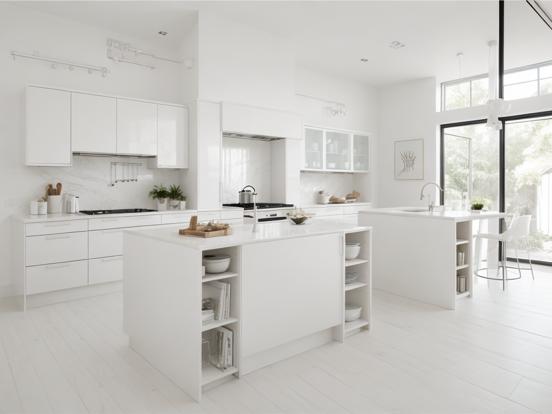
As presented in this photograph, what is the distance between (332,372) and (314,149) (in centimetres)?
459

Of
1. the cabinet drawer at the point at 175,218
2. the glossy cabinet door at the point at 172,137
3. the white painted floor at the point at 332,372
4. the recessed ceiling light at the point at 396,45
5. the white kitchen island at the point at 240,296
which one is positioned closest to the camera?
the white painted floor at the point at 332,372

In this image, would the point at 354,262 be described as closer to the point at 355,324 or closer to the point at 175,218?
the point at 355,324

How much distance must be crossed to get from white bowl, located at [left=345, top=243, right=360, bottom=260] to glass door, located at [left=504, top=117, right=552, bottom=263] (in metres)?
3.82

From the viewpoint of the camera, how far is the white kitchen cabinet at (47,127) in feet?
13.8

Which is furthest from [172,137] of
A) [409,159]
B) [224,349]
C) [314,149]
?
[409,159]

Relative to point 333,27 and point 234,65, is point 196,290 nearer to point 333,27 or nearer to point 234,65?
point 234,65

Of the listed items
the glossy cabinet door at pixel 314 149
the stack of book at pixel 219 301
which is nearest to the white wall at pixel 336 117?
the glossy cabinet door at pixel 314 149

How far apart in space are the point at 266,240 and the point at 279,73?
12.8 ft

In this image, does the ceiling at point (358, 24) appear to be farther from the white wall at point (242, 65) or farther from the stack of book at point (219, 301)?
the stack of book at point (219, 301)

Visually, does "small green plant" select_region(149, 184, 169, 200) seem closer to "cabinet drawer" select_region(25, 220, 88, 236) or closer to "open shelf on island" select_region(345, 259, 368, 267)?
"cabinet drawer" select_region(25, 220, 88, 236)

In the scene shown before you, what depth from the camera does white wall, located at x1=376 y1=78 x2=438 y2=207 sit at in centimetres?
731

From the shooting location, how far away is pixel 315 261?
295 cm

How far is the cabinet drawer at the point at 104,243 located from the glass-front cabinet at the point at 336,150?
10.6 ft

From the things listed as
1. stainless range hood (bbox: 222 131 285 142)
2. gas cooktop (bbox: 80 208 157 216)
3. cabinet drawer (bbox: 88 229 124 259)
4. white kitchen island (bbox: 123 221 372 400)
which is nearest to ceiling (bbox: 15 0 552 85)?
stainless range hood (bbox: 222 131 285 142)
